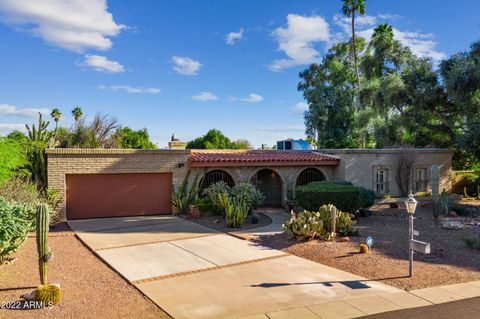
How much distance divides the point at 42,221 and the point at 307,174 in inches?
626

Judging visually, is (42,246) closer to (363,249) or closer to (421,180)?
(363,249)

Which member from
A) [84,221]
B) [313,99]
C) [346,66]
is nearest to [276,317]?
[84,221]

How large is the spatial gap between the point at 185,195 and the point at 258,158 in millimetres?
4050

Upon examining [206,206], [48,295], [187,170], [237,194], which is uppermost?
[187,170]

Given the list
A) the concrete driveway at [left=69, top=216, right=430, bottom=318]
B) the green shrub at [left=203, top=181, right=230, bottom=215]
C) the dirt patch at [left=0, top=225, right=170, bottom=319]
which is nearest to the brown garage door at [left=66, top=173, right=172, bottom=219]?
the green shrub at [left=203, top=181, right=230, bottom=215]

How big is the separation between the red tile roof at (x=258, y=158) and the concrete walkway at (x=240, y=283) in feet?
21.1

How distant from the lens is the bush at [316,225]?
1184 cm

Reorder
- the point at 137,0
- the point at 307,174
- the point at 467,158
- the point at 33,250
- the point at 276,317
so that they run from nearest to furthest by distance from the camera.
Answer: the point at 276,317 < the point at 33,250 < the point at 137,0 < the point at 307,174 < the point at 467,158

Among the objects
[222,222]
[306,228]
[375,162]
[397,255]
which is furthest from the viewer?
[375,162]

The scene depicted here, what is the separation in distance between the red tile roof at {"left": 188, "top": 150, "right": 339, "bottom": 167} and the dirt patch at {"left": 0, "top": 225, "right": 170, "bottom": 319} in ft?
28.0

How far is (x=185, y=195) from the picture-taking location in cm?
1838

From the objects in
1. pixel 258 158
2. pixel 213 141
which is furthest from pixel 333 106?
pixel 258 158

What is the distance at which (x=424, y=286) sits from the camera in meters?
8.02

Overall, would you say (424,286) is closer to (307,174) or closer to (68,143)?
(307,174)
